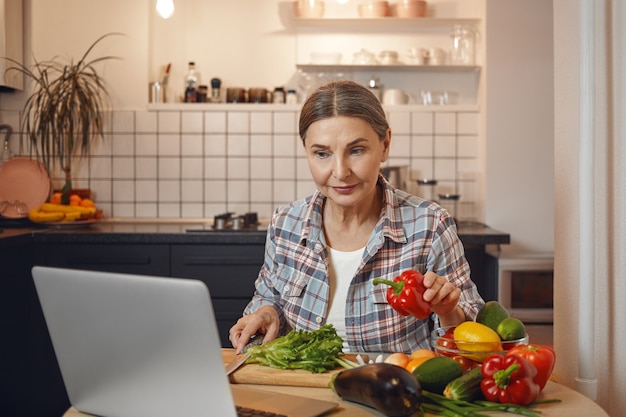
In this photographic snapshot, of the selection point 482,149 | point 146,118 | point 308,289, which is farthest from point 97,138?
point 308,289

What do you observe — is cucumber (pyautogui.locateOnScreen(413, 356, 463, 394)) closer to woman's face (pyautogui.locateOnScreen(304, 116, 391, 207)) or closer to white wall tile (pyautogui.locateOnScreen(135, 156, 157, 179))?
woman's face (pyautogui.locateOnScreen(304, 116, 391, 207))

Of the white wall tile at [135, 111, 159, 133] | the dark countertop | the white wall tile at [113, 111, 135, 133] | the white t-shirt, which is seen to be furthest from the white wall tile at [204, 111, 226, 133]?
the white t-shirt

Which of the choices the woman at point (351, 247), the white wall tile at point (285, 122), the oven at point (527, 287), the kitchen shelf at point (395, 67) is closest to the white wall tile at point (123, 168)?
the white wall tile at point (285, 122)

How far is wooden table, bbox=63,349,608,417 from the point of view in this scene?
1359mm

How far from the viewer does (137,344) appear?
3.92 ft

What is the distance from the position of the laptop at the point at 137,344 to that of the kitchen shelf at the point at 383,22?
314 centimetres

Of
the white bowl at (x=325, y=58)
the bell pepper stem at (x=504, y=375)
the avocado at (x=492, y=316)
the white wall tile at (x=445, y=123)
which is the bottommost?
the bell pepper stem at (x=504, y=375)

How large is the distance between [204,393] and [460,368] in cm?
47

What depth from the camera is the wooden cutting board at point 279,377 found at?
1.54m

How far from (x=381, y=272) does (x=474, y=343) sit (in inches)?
22.9

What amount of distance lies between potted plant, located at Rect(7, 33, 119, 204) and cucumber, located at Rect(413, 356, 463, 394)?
10.3ft

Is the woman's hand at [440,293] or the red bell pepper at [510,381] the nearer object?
the red bell pepper at [510,381]

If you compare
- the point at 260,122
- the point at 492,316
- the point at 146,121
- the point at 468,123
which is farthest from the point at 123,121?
the point at 492,316

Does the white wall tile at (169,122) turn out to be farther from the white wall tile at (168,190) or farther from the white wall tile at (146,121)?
the white wall tile at (168,190)
